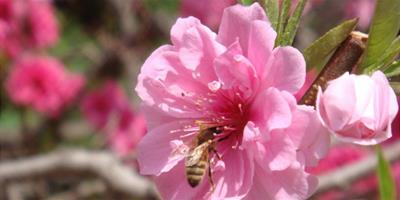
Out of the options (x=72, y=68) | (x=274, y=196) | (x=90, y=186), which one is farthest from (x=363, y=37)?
(x=72, y=68)

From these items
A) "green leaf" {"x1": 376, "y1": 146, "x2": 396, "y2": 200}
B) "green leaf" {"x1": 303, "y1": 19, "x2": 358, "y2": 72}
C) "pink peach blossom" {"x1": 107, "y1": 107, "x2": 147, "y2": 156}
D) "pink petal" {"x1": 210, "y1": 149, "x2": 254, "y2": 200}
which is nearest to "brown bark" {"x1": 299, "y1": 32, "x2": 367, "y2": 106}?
"green leaf" {"x1": 303, "y1": 19, "x2": 358, "y2": 72}

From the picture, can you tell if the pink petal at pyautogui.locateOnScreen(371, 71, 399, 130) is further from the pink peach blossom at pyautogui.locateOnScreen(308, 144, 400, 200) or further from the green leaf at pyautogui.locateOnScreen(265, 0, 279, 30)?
the pink peach blossom at pyautogui.locateOnScreen(308, 144, 400, 200)

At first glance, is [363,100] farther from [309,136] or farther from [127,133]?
[127,133]

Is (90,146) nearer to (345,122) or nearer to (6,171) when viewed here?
(6,171)

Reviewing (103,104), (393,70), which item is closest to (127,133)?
(103,104)

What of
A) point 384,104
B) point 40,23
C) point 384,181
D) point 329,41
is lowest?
point 384,181

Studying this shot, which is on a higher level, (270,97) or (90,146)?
(90,146)

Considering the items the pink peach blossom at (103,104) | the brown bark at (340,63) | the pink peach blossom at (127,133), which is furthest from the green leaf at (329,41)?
the pink peach blossom at (103,104)

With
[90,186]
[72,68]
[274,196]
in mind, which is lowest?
[274,196]
